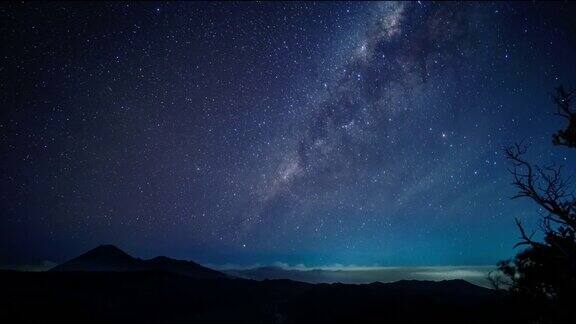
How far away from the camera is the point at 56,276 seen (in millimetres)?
109500

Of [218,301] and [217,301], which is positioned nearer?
[218,301]

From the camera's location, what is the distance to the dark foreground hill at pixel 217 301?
70.5 m

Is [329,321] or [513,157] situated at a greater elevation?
[513,157]

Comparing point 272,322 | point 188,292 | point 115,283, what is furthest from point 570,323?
point 115,283

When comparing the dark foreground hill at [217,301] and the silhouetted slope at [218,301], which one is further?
the silhouetted slope at [218,301]

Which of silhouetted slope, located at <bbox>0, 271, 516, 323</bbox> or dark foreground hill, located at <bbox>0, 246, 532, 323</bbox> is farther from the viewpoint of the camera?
silhouetted slope, located at <bbox>0, 271, 516, 323</bbox>

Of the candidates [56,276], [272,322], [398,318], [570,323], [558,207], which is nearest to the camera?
[558,207]

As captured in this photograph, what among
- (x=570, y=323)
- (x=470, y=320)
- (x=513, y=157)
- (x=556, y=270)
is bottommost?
(x=470, y=320)

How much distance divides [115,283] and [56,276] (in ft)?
59.4

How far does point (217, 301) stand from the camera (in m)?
108

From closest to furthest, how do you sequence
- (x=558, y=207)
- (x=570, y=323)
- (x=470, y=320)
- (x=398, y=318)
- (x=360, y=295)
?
(x=558, y=207) → (x=570, y=323) → (x=470, y=320) → (x=398, y=318) → (x=360, y=295)

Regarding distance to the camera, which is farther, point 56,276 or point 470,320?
point 56,276

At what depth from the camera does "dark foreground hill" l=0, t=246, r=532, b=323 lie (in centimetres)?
7050

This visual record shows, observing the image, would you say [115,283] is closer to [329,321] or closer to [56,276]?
[56,276]
